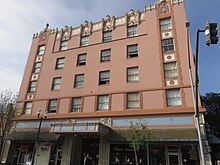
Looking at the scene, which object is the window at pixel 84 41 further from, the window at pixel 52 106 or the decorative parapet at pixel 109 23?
the window at pixel 52 106

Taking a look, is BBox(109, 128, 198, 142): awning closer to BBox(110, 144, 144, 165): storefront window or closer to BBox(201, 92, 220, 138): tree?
BBox(110, 144, 144, 165): storefront window

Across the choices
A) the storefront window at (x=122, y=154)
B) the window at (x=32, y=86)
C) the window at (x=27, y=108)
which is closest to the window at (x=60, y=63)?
the window at (x=32, y=86)

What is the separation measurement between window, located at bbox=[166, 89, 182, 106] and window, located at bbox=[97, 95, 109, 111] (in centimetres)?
706

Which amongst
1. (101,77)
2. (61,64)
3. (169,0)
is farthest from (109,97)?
(169,0)

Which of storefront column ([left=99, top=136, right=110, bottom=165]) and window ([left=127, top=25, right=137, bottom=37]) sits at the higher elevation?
window ([left=127, top=25, right=137, bottom=37])

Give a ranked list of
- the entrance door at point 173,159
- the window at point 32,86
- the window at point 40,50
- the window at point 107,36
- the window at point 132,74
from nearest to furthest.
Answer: the entrance door at point 173,159, the window at point 132,74, the window at point 107,36, the window at point 32,86, the window at point 40,50

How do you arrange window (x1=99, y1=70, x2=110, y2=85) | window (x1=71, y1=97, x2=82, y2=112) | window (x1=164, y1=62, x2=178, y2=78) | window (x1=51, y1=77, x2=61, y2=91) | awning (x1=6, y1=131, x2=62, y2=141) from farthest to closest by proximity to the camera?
1. window (x1=51, y1=77, x2=61, y2=91)
2. window (x1=99, y1=70, x2=110, y2=85)
3. window (x1=71, y1=97, x2=82, y2=112)
4. awning (x1=6, y1=131, x2=62, y2=141)
5. window (x1=164, y1=62, x2=178, y2=78)

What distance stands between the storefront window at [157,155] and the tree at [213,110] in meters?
22.4

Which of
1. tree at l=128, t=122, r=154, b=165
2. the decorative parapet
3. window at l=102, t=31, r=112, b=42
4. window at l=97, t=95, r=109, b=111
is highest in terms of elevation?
the decorative parapet

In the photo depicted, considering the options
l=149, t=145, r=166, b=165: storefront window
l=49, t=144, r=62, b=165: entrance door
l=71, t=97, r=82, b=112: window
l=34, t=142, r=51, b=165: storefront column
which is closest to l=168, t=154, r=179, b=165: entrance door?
l=149, t=145, r=166, b=165: storefront window

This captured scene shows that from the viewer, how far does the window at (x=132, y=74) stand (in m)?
23.6

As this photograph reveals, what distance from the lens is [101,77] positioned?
25422 millimetres

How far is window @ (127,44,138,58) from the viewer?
82.5ft

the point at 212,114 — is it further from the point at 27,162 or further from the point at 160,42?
the point at 27,162
